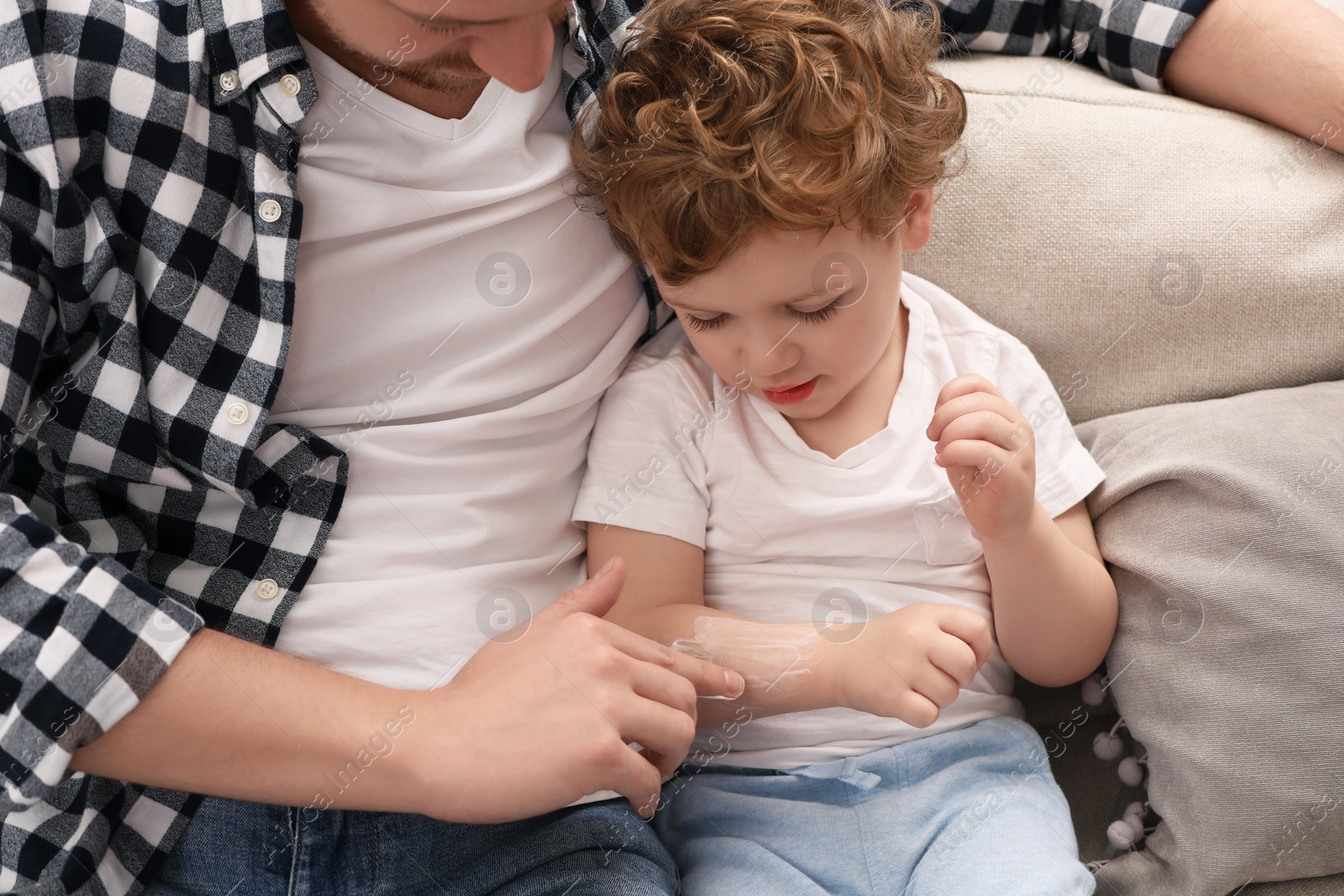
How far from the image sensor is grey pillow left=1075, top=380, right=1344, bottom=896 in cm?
102

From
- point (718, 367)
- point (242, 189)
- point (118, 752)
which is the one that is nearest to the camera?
point (118, 752)

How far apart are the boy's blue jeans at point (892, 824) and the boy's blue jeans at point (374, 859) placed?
12 cm

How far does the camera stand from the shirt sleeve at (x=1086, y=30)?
126 centimetres

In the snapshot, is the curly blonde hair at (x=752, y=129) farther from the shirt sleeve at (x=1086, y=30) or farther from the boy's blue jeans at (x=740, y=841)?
the boy's blue jeans at (x=740, y=841)

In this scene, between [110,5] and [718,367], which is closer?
[110,5]

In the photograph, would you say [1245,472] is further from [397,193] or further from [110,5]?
[110,5]

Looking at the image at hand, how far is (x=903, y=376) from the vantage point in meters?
1.20

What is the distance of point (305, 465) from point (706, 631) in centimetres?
42

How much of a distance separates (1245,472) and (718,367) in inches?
20.8

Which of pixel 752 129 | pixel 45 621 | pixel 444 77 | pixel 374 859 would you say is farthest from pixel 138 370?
pixel 752 129

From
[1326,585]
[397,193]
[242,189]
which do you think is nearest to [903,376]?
[1326,585]

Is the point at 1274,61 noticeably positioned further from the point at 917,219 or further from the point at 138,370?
the point at 138,370

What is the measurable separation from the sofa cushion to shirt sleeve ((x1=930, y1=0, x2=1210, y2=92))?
4 centimetres

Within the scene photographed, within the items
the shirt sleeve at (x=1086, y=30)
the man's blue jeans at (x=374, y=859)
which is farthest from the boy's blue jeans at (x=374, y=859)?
the shirt sleeve at (x=1086, y=30)
